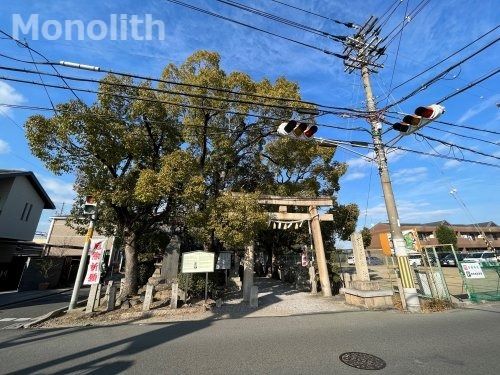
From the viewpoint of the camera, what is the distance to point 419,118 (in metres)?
9.08

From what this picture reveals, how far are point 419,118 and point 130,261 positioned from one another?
1303cm

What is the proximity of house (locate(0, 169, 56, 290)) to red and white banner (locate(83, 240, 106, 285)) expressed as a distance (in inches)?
473

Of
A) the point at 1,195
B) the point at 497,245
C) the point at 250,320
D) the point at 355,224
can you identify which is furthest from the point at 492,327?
the point at 497,245

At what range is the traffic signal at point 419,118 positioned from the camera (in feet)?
28.7

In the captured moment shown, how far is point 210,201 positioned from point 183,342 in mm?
6928

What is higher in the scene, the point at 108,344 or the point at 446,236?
the point at 446,236

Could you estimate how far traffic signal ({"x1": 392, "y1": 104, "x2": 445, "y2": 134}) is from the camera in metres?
8.76

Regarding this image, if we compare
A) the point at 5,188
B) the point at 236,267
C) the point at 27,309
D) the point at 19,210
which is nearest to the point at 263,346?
the point at 27,309

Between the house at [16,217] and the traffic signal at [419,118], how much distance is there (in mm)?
24350

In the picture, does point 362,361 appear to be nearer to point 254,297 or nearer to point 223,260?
point 254,297

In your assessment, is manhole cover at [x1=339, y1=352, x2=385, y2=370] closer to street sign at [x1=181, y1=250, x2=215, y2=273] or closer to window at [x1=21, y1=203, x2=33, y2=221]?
street sign at [x1=181, y1=250, x2=215, y2=273]

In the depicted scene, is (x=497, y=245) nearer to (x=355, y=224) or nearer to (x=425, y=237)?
(x=425, y=237)

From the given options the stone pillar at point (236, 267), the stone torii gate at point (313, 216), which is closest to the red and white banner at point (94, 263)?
the stone torii gate at point (313, 216)

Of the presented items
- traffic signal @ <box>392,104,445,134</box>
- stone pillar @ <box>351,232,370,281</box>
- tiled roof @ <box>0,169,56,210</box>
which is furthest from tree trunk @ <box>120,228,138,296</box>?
tiled roof @ <box>0,169,56,210</box>
